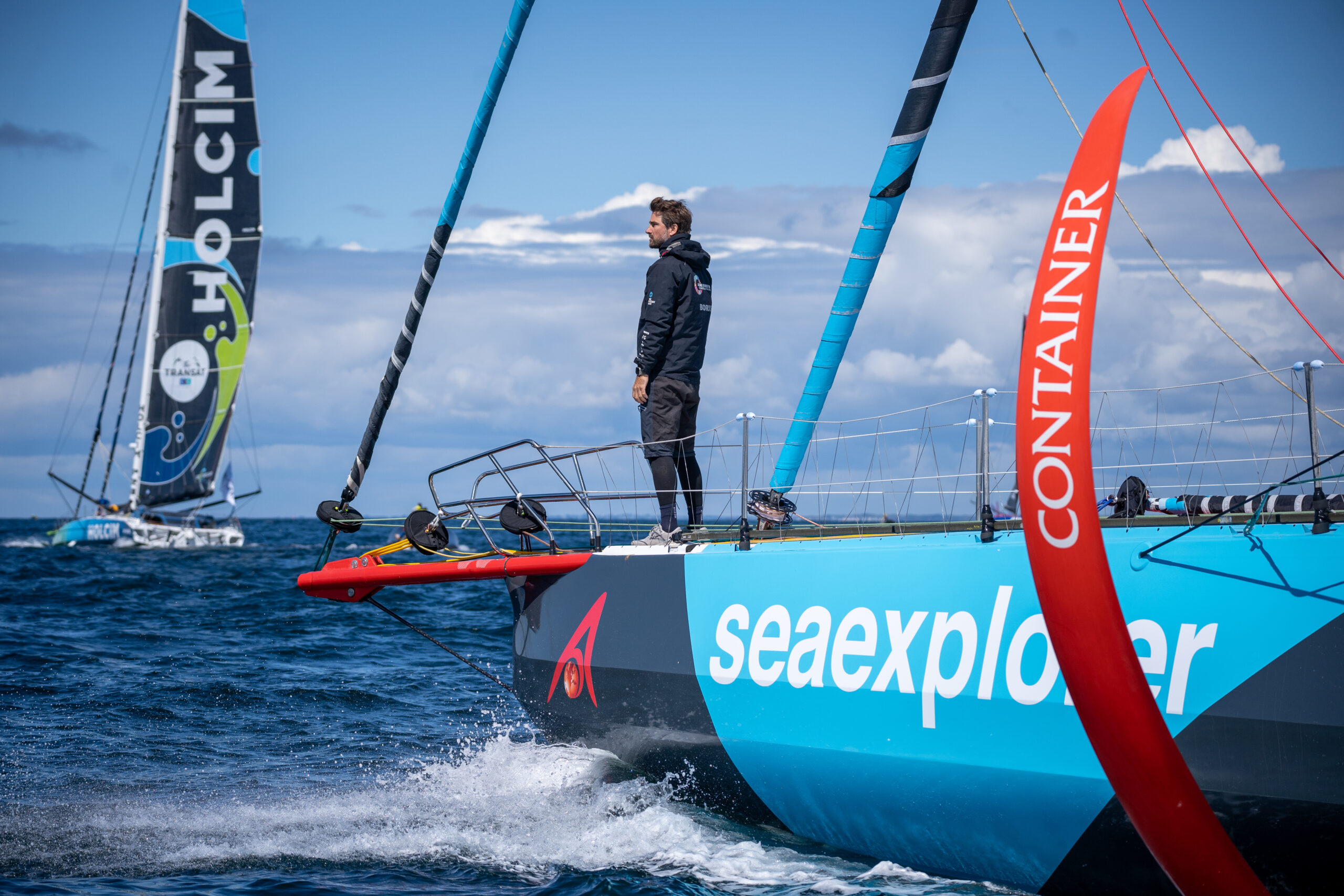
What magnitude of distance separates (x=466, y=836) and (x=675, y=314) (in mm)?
2494

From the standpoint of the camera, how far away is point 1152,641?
339 centimetres

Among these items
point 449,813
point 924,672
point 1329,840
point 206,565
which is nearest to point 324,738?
point 449,813

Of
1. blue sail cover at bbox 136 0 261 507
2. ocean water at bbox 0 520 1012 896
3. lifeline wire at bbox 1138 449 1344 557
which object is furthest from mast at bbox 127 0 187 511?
lifeline wire at bbox 1138 449 1344 557

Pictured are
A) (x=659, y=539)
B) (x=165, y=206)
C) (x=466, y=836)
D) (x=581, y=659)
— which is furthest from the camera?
(x=165, y=206)

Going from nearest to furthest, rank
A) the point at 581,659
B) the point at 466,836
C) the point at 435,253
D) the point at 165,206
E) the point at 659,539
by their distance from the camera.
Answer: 1. the point at 466,836
2. the point at 659,539
3. the point at 581,659
4. the point at 435,253
5. the point at 165,206

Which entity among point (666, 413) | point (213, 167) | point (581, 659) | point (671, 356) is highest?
point (213, 167)

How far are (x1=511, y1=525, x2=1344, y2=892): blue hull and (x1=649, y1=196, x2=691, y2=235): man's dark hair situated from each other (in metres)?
1.67

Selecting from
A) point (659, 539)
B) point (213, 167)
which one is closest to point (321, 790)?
point (659, 539)

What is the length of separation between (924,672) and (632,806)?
1747 mm

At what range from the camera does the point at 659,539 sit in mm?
5098

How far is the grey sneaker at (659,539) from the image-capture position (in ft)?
16.5

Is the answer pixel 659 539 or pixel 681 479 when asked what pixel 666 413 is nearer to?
pixel 681 479

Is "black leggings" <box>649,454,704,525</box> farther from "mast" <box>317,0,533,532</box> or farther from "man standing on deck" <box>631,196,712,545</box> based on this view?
"mast" <box>317,0,533,532</box>

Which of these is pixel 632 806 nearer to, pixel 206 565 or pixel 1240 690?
pixel 1240 690
